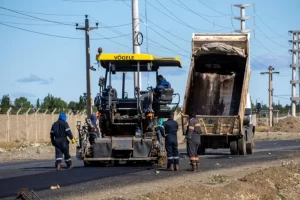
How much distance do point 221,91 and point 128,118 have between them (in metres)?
8.26

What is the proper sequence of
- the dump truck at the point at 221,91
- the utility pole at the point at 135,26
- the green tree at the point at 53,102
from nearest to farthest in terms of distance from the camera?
the dump truck at the point at 221,91 → the utility pole at the point at 135,26 → the green tree at the point at 53,102

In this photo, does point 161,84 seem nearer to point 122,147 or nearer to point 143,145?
point 143,145

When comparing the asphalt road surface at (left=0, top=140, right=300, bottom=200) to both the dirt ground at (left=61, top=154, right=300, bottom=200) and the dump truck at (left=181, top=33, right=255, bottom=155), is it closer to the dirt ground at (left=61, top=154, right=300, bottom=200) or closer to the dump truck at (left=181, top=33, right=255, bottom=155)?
the dirt ground at (left=61, top=154, right=300, bottom=200)

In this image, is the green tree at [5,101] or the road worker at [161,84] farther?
the green tree at [5,101]

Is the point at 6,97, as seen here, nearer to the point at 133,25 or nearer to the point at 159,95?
the point at 133,25

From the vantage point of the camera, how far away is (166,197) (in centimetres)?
1505

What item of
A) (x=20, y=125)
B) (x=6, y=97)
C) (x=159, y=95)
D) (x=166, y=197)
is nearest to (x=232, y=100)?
(x=159, y=95)

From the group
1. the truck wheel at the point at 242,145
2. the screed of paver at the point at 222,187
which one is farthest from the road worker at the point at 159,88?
the truck wheel at the point at 242,145

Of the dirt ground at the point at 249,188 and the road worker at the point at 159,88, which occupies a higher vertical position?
the road worker at the point at 159,88

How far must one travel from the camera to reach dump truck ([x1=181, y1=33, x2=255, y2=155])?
28688 millimetres

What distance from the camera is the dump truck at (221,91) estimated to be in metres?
28.7

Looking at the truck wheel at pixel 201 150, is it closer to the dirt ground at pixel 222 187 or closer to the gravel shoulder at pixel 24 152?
the gravel shoulder at pixel 24 152

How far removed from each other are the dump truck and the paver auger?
16.0 ft

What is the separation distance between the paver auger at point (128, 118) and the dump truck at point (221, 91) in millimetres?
4875
